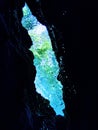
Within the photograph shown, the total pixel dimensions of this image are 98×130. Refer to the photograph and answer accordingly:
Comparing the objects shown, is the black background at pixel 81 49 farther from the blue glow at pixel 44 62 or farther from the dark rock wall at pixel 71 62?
the blue glow at pixel 44 62

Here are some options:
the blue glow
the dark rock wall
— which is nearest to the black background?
the dark rock wall

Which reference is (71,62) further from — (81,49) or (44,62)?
(44,62)

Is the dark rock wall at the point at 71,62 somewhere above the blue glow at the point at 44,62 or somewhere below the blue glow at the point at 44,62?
below

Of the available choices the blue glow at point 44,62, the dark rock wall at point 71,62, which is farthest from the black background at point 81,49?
the blue glow at point 44,62

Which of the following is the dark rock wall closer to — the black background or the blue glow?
the black background

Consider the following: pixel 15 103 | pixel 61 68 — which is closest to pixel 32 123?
pixel 15 103

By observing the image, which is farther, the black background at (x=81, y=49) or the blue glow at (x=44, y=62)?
the blue glow at (x=44, y=62)

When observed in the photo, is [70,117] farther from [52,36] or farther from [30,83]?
[52,36]

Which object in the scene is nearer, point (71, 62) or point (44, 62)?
point (71, 62)

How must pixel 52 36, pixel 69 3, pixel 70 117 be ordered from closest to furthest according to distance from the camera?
pixel 69 3 → pixel 70 117 → pixel 52 36

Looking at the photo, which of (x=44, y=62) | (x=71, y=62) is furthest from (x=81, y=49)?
(x=44, y=62)

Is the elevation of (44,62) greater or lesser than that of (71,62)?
greater
